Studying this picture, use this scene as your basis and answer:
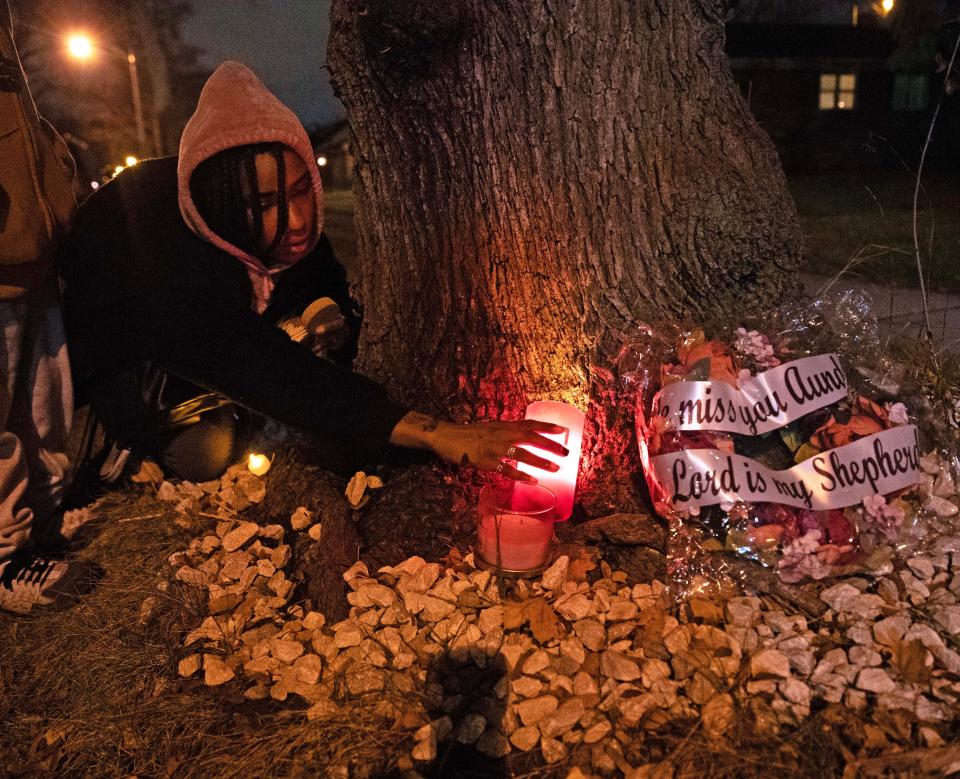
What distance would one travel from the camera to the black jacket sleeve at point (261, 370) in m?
2.19

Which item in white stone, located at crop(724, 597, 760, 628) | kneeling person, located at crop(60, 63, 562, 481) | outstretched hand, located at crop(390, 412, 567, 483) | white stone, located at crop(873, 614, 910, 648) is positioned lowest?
white stone, located at crop(724, 597, 760, 628)

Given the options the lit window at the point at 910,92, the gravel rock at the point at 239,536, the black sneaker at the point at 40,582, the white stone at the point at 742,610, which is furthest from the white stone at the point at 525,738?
the lit window at the point at 910,92

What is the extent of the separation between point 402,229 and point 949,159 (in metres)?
19.3

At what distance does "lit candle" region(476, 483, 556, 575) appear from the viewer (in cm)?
202

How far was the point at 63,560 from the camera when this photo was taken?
2.53 m

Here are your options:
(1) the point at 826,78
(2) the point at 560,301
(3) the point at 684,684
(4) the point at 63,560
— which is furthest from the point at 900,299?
(1) the point at 826,78

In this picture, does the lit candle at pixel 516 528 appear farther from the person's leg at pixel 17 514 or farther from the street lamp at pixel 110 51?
the street lamp at pixel 110 51

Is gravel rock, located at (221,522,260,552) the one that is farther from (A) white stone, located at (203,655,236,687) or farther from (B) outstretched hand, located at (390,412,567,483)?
(B) outstretched hand, located at (390,412,567,483)

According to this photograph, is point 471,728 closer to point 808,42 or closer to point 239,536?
point 239,536

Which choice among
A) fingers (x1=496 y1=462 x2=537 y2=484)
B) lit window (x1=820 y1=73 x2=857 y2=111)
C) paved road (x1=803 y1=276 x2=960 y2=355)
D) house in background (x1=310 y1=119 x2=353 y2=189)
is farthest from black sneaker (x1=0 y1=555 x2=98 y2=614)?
house in background (x1=310 y1=119 x2=353 y2=189)

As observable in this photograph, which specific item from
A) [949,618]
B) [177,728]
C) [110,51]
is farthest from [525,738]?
[110,51]

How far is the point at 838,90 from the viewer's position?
21078 mm

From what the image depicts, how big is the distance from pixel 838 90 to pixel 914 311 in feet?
64.5

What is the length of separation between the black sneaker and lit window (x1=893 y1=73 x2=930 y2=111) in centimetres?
2484
